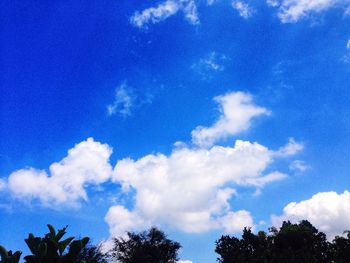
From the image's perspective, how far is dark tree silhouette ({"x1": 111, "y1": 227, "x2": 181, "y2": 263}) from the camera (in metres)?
68.7

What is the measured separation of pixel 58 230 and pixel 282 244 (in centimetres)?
4771

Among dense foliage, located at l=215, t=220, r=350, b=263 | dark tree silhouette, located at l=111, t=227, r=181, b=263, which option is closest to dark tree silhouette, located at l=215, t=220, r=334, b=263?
dense foliage, located at l=215, t=220, r=350, b=263

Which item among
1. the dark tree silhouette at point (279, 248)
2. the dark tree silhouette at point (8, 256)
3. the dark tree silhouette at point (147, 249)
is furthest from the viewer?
the dark tree silhouette at point (147, 249)

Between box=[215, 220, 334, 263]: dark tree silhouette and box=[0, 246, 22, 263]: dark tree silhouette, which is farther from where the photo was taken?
box=[215, 220, 334, 263]: dark tree silhouette

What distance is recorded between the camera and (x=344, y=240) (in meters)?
49.2

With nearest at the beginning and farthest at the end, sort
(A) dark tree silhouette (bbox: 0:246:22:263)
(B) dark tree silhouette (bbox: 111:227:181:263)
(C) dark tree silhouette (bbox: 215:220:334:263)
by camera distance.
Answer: (A) dark tree silhouette (bbox: 0:246:22:263) < (C) dark tree silhouette (bbox: 215:220:334:263) < (B) dark tree silhouette (bbox: 111:227:181:263)

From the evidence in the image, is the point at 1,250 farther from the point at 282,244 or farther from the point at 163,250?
the point at 163,250

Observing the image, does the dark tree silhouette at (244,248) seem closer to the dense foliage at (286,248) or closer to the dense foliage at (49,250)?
the dense foliage at (286,248)

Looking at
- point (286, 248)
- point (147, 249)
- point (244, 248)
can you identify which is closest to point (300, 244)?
point (286, 248)

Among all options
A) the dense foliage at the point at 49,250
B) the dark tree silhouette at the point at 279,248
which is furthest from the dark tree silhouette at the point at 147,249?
the dense foliage at the point at 49,250

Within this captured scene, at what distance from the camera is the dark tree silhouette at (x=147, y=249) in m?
68.7

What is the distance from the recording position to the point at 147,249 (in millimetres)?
70125

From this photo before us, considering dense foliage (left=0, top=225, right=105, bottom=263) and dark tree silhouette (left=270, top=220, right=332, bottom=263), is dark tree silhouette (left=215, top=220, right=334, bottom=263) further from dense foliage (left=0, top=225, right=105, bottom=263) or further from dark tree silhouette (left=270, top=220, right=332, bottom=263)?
dense foliage (left=0, top=225, right=105, bottom=263)

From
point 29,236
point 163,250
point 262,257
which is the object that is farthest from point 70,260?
point 163,250
